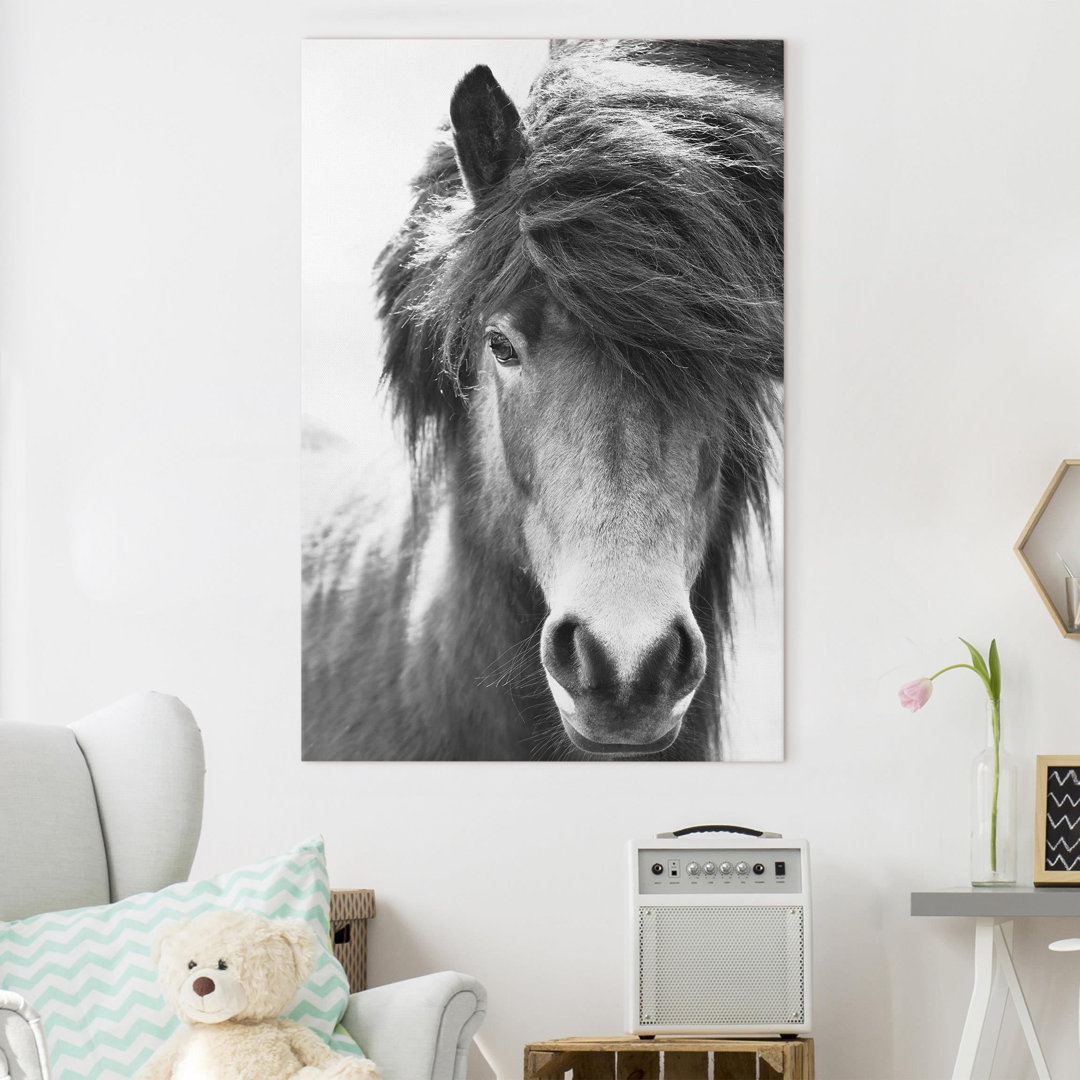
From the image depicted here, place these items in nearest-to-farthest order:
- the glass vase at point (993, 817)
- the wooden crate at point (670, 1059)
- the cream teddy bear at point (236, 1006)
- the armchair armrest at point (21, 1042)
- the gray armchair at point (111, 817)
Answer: the armchair armrest at point (21, 1042), the cream teddy bear at point (236, 1006), the gray armchair at point (111, 817), the wooden crate at point (670, 1059), the glass vase at point (993, 817)

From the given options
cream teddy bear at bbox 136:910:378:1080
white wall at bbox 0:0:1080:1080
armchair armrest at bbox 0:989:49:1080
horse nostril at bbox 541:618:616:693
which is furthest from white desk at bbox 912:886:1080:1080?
armchair armrest at bbox 0:989:49:1080

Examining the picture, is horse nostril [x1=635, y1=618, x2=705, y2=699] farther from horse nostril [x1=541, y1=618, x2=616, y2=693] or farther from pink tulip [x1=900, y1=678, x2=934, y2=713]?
pink tulip [x1=900, y1=678, x2=934, y2=713]

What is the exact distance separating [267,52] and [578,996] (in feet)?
6.61

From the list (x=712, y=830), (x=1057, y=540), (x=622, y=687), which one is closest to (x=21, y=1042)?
(x=712, y=830)

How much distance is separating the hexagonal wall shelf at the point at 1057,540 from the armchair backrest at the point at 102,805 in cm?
165

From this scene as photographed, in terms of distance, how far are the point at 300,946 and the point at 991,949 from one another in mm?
1285

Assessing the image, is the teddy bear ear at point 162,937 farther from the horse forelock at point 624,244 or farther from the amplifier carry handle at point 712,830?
the horse forelock at point 624,244

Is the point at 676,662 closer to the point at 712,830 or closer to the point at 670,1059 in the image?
the point at 712,830

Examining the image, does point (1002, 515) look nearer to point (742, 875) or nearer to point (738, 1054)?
point (742, 875)

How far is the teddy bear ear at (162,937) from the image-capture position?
62.2 inches

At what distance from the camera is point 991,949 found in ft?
7.25

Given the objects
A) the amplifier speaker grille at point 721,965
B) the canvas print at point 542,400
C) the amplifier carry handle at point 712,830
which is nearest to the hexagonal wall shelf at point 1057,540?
the canvas print at point 542,400

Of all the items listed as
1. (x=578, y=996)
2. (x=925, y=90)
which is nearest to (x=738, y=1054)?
(x=578, y=996)

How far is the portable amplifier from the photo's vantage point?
83.0 inches
